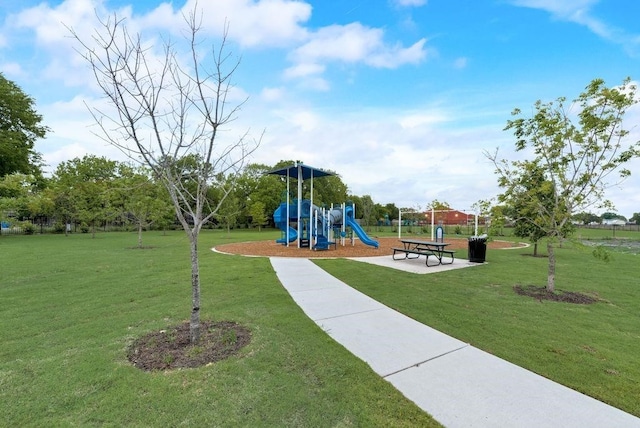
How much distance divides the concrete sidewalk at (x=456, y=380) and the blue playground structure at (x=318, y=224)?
937 cm

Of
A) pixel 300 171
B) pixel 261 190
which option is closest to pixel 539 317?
pixel 300 171

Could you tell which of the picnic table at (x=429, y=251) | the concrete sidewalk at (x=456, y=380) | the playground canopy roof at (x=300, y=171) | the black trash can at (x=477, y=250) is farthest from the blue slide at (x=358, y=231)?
the concrete sidewalk at (x=456, y=380)

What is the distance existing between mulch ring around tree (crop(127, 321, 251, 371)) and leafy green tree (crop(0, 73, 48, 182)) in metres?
27.6

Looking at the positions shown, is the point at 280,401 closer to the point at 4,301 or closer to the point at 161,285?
the point at 161,285

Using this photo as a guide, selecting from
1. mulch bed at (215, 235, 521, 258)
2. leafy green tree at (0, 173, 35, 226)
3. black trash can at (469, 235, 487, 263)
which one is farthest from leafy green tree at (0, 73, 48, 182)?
black trash can at (469, 235, 487, 263)

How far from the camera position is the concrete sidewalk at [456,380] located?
2.22m

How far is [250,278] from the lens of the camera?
707cm

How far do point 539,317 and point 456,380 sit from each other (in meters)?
2.88

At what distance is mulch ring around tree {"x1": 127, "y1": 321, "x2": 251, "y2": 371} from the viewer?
2.99m

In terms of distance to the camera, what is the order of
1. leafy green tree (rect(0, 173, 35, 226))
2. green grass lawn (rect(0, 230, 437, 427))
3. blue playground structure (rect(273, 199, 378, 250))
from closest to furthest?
green grass lawn (rect(0, 230, 437, 427)) → leafy green tree (rect(0, 173, 35, 226)) → blue playground structure (rect(273, 199, 378, 250))

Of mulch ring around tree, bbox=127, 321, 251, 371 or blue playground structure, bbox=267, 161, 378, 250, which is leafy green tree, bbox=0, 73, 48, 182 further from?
mulch ring around tree, bbox=127, 321, 251, 371

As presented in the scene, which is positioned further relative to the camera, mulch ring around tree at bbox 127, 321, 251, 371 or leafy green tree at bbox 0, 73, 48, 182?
leafy green tree at bbox 0, 73, 48, 182

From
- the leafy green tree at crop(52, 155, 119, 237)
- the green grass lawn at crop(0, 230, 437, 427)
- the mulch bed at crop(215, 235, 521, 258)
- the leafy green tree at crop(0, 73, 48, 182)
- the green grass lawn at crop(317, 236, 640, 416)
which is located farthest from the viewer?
the leafy green tree at crop(52, 155, 119, 237)

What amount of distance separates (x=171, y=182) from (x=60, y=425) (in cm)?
224
